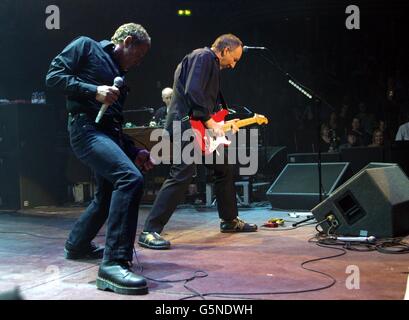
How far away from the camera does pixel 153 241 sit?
395 cm

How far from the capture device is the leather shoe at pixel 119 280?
261cm

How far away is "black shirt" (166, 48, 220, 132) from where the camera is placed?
4.09 metres

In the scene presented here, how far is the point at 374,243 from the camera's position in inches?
155

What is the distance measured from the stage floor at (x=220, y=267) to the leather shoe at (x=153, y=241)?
67 mm

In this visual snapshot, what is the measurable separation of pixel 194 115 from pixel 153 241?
42.5 inches

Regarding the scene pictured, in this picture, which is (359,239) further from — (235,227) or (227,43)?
(227,43)
